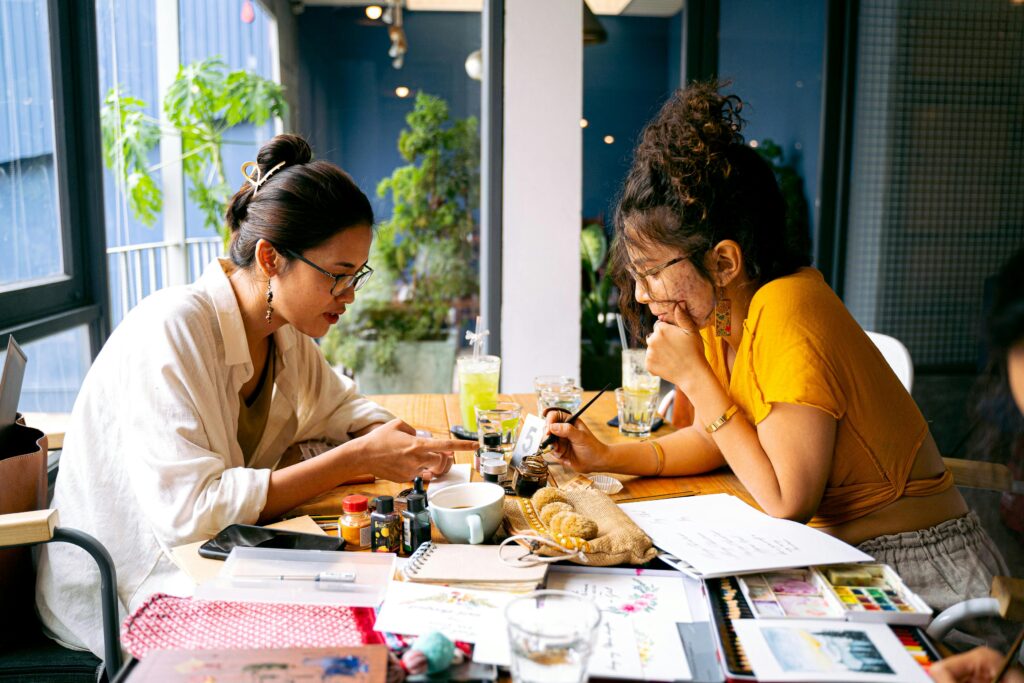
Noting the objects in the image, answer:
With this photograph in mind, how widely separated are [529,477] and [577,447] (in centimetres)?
17

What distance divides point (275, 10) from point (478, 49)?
106cm

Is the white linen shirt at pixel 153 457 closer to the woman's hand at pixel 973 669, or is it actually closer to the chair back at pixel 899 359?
the woman's hand at pixel 973 669

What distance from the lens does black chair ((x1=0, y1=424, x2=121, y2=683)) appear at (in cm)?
125

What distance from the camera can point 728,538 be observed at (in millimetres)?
1197

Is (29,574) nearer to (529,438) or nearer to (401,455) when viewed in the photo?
(401,455)

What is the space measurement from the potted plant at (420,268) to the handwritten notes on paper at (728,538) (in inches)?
96.6

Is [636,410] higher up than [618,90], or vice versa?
[618,90]

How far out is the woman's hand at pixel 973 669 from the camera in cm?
86

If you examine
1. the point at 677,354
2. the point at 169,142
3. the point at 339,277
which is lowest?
the point at 677,354

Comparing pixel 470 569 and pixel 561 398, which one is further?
pixel 561 398

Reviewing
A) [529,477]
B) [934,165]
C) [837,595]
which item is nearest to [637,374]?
[529,477]

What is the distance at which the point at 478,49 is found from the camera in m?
3.56

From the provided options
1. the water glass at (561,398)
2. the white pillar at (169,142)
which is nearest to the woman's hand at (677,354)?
the water glass at (561,398)

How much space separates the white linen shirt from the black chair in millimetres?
39
